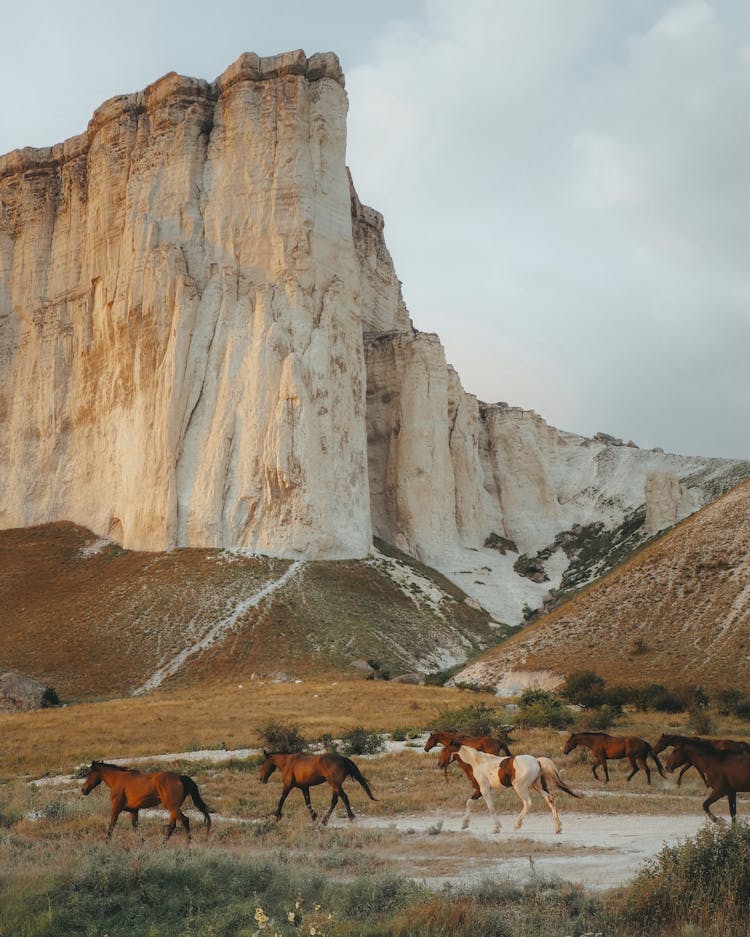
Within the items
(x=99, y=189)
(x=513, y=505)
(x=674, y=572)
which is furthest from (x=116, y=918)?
(x=513, y=505)

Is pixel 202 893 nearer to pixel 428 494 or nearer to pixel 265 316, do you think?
pixel 265 316

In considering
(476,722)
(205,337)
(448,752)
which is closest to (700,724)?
(476,722)

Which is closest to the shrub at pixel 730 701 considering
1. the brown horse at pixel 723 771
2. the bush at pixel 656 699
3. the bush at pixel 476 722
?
the bush at pixel 656 699

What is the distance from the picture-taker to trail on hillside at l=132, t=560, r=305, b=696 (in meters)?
45.6

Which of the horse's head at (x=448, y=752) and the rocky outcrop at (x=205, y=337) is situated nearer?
the horse's head at (x=448, y=752)

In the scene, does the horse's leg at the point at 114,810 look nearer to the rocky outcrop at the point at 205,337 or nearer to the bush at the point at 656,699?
the bush at the point at 656,699

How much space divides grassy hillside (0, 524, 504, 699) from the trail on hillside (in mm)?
74

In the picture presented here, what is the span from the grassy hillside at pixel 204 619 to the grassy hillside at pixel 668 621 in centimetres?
1179

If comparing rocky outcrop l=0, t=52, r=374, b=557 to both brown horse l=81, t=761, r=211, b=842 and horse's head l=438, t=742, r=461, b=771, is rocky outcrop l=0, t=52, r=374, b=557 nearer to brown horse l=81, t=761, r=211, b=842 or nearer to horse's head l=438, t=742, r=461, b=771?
horse's head l=438, t=742, r=461, b=771

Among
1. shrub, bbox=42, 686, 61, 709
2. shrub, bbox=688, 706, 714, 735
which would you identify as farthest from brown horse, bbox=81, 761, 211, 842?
shrub, bbox=42, 686, 61, 709

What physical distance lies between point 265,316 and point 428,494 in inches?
854

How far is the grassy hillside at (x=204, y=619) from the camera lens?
46.7 metres

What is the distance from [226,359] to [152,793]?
51.9m

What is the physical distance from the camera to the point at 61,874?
321 inches
